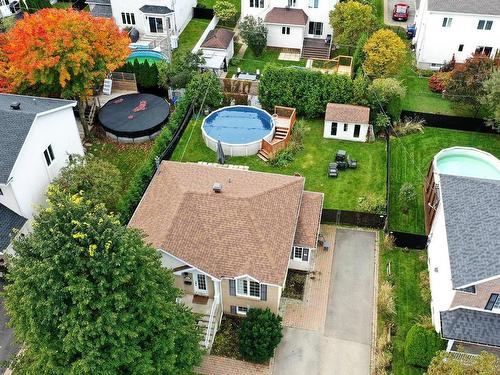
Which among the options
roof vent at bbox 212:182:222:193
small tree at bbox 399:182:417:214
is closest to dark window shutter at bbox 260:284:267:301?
roof vent at bbox 212:182:222:193

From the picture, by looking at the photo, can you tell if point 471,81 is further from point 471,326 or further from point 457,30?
point 471,326

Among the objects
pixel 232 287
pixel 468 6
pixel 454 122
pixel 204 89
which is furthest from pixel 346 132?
pixel 232 287

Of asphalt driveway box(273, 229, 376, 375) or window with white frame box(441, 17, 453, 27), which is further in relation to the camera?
window with white frame box(441, 17, 453, 27)

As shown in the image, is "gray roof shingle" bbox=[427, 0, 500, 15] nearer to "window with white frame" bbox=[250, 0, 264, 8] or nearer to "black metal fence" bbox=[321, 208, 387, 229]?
"window with white frame" bbox=[250, 0, 264, 8]

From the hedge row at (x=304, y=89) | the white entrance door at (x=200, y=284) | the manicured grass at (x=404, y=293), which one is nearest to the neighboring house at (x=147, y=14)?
the hedge row at (x=304, y=89)

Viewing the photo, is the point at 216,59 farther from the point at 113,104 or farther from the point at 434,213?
the point at 434,213

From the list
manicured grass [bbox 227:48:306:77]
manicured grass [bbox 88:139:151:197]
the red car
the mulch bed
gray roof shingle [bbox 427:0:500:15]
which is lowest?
the mulch bed
